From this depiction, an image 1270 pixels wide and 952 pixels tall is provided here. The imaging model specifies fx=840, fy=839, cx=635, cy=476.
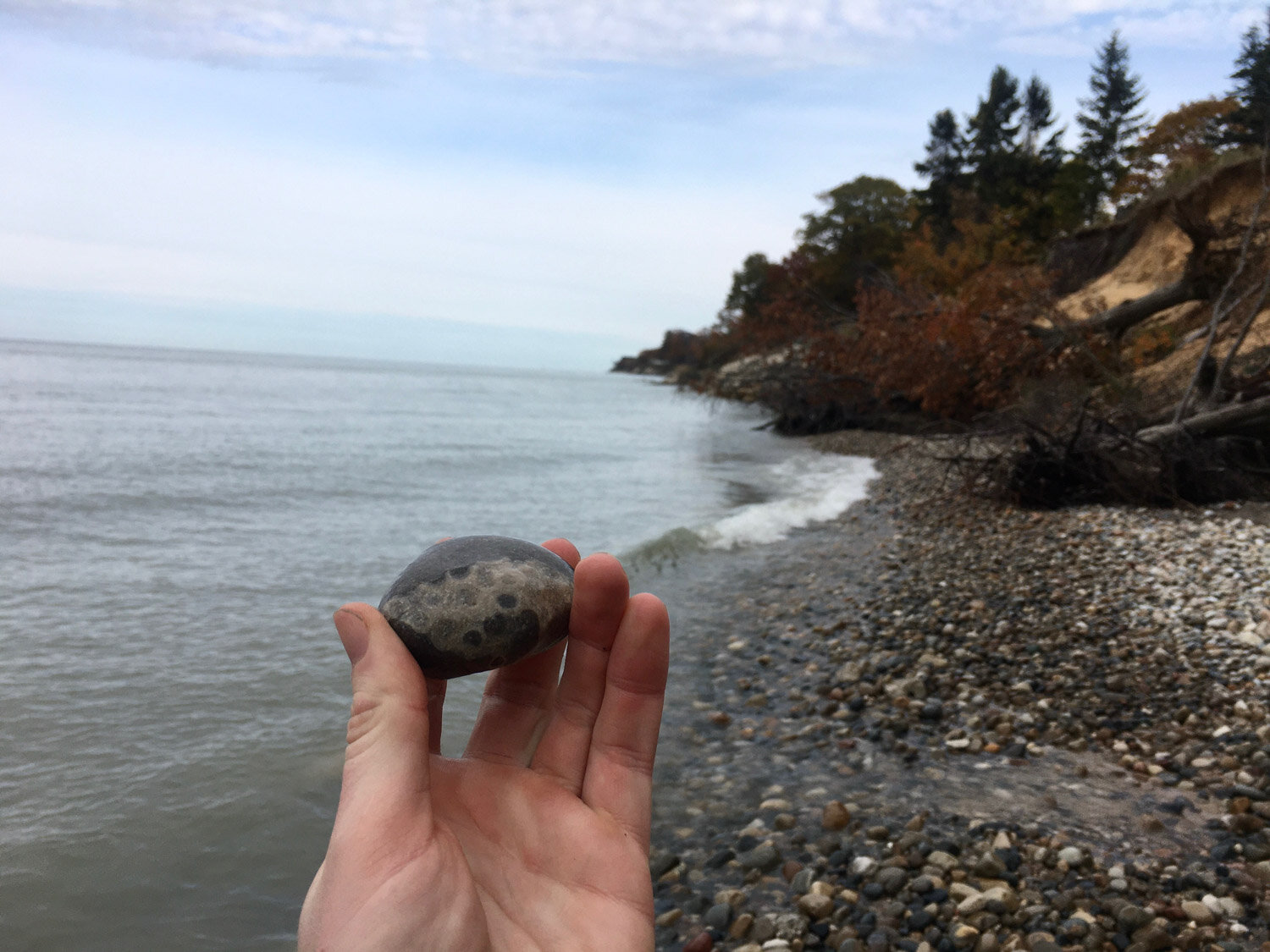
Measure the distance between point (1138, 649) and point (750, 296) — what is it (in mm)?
56719

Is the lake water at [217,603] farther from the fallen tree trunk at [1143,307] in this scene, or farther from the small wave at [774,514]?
the fallen tree trunk at [1143,307]

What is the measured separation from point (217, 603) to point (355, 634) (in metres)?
7.00

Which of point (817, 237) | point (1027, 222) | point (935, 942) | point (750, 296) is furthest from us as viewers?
point (750, 296)

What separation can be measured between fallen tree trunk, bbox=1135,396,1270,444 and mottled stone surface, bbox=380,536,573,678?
976 centimetres

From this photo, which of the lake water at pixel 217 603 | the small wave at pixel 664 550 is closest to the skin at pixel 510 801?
the lake water at pixel 217 603

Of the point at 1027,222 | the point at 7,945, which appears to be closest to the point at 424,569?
the point at 7,945

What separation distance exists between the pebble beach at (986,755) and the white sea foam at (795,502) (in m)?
3.06

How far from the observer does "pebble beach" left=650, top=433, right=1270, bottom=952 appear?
10.9ft

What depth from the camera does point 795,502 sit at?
14.1 metres

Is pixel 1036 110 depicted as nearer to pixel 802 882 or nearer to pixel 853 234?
pixel 853 234

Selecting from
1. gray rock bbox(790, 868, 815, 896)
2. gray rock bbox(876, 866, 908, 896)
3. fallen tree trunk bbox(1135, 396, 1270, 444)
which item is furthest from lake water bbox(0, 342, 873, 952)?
fallen tree trunk bbox(1135, 396, 1270, 444)

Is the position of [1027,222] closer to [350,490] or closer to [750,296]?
[750,296]

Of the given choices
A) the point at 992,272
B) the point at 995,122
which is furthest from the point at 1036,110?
the point at 992,272

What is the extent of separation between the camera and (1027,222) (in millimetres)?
41219
